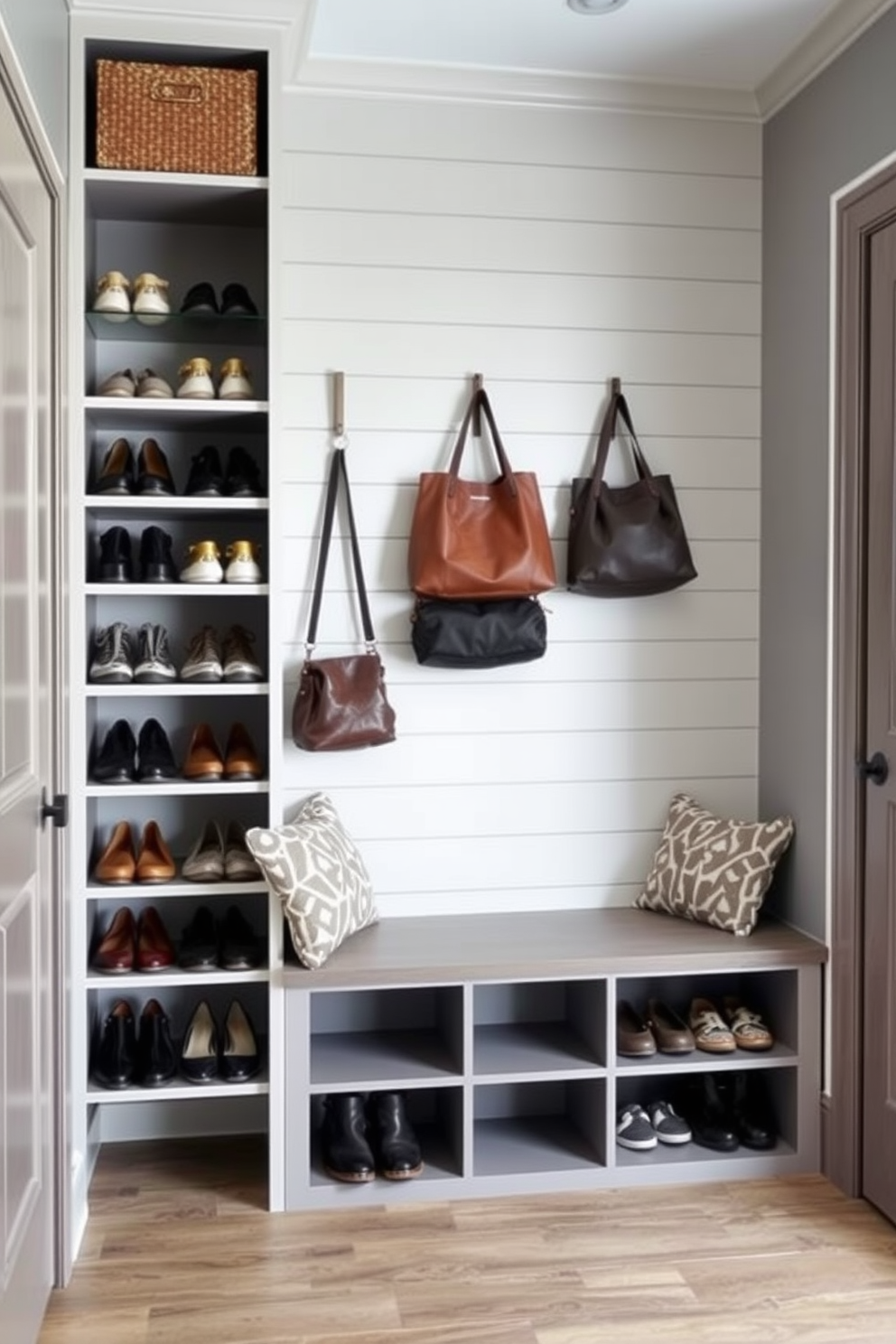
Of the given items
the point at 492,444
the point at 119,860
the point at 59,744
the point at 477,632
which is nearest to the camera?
the point at 59,744

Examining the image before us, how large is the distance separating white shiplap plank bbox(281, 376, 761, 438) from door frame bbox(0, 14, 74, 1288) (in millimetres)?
→ 726

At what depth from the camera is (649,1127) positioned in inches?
115

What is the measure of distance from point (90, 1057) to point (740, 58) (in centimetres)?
277

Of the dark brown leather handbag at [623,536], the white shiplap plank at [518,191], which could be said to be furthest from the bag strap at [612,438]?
the white shiplap plank at [518,191]

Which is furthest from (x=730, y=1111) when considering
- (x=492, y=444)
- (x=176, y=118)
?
(x=176, y=118)

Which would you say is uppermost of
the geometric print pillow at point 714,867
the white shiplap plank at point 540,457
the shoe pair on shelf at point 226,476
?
the white shiplap plank at point 540,457

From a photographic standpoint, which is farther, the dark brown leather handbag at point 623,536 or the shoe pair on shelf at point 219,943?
the dark brown leather handbag at point 623,536

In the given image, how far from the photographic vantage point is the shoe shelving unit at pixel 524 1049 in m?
2.76

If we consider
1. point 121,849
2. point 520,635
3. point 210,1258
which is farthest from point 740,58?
point 210,1258

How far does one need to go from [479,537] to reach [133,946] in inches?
48.4

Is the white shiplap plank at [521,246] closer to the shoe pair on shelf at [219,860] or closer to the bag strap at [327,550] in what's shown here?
the bag strap at [327,550]

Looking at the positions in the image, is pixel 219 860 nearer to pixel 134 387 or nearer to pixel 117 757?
pixel 117 757

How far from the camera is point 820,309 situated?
2.91 metres

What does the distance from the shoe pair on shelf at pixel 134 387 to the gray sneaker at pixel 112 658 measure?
520 millimetres
